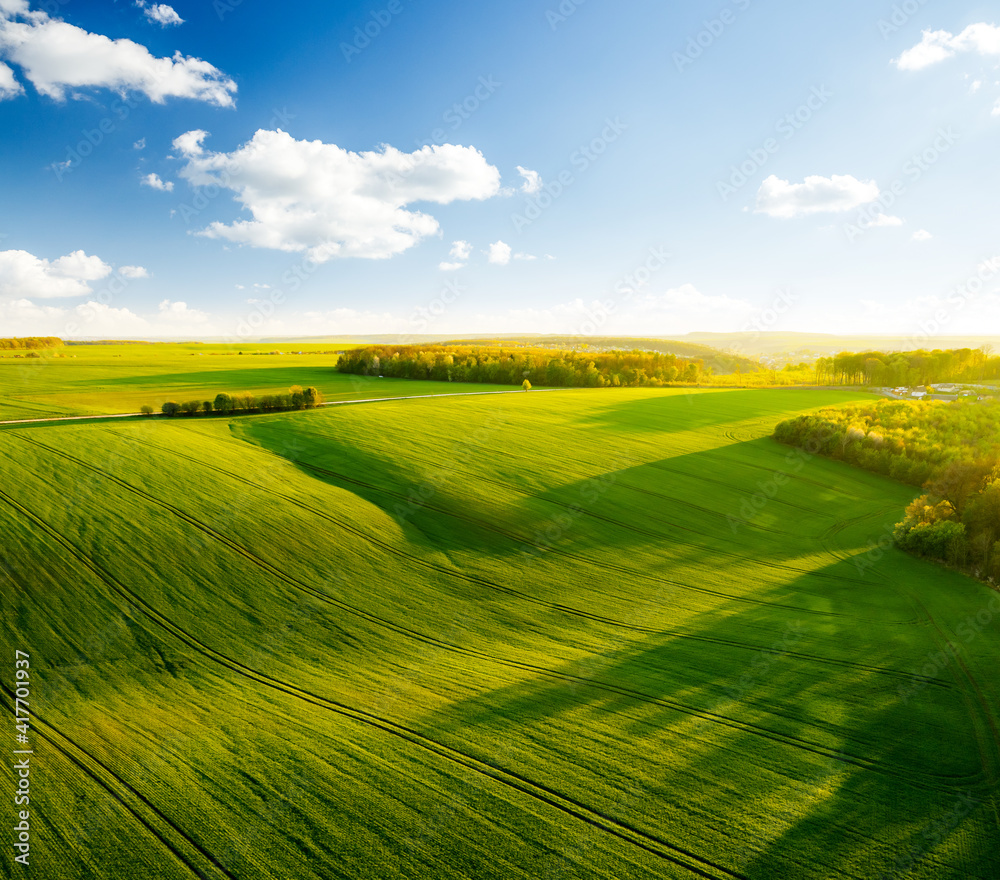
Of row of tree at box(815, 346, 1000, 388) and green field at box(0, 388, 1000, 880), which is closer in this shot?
green field at box(0, 388, 1000, 880)

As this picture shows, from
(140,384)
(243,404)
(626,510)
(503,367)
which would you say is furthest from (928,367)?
(140,384)

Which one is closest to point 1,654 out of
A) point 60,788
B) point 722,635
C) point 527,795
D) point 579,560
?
point 60,788

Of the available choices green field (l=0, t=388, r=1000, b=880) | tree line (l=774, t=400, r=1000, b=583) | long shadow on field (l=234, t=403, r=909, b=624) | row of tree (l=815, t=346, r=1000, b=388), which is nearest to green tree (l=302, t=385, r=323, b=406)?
long shadow on field (l=234, t=403, r=909, b=624)

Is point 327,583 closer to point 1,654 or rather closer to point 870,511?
point 1,654

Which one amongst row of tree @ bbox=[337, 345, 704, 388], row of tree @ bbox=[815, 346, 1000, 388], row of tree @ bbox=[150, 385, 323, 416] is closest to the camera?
row of tree @ bbox=[150, 385, 323, 416]

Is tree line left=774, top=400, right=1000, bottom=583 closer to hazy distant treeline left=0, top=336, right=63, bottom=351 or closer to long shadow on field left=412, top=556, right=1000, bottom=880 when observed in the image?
long shadow on field left=412, top=556, right=1000, bottom=880

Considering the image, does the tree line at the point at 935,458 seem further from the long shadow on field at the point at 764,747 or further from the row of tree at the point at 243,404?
the row of tree at the point at 243,404

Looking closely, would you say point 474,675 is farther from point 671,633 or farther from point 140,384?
point 140,384
